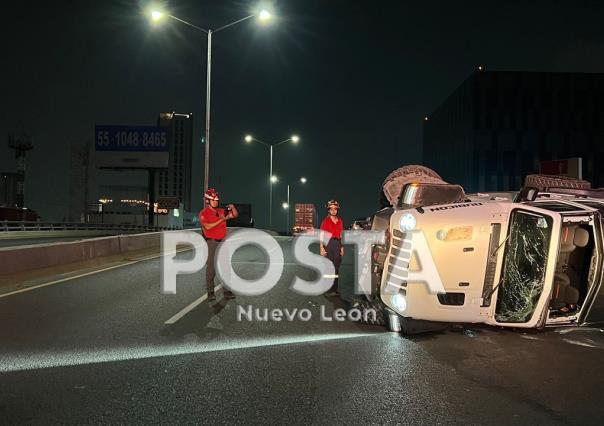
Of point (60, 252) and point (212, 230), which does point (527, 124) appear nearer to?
point (60, 252)

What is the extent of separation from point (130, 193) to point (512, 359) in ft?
379

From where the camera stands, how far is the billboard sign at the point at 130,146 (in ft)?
202

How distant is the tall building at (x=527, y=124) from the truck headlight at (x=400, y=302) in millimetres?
59606

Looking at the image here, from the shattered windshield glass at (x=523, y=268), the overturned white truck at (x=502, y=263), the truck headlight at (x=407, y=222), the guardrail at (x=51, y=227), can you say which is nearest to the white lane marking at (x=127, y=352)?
the overturned white truck at (x=502, y=263)

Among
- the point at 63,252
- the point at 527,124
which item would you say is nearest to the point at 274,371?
the point at 63,252

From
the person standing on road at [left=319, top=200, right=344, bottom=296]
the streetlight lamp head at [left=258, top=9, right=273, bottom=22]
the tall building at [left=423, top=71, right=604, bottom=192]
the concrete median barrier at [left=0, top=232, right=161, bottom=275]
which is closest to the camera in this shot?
the person standing on road at [left=319, top=200, right=344, bottom=296]

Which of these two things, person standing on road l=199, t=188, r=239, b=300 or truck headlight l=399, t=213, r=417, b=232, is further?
person standing on road l=199, t=188, r=239, b=300

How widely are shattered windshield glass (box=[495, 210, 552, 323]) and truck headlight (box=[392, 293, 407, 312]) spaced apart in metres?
1.06

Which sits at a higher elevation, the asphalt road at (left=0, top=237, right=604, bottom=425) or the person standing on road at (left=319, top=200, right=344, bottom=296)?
the person standing on road at (left=319, top=200, right=344, bottom=296)

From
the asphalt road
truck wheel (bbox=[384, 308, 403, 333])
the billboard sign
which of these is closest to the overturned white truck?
truck wheel (bbox=[384, 308, 403, 333])

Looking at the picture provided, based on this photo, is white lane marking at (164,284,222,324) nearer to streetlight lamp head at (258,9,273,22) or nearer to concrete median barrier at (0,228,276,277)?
concrete median barrier at (0,228,276,277)

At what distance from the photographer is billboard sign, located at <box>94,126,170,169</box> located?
6150cm

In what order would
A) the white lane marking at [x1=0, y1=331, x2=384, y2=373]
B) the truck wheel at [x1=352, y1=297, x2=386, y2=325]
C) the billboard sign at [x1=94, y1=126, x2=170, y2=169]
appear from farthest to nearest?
the billboard sign at [x1=94, y1=126, x2=170, y2=169], the truck wheel at [x1=352, y1=297, x2=386, y2=325], the white lane marking at [x1=0, y1=331, x2=384, y2=373]

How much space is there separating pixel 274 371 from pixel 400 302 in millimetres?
1873
